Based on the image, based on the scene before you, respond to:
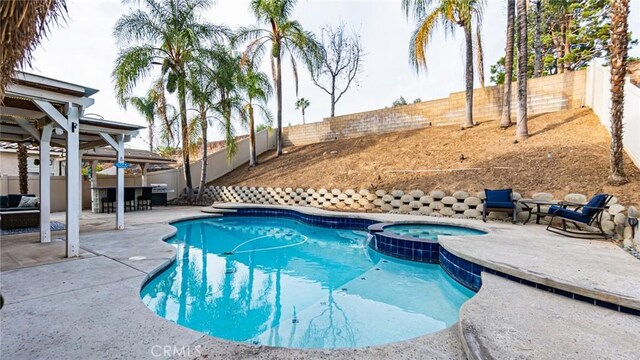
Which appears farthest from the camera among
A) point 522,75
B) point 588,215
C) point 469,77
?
point 469,77

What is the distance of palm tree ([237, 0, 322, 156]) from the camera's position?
13531 millimetres

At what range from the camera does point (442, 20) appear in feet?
34.6

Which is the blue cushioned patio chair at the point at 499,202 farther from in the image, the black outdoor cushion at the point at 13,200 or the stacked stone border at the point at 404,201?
the black outdoor cushion at the point at 13,200

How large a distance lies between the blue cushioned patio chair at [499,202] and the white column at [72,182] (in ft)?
26.6

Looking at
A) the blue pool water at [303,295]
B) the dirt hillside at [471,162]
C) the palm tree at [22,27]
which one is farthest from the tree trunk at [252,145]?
the palm tree at [22,27]

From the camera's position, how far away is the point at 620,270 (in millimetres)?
3234

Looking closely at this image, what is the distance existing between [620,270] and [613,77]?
4.45 meters

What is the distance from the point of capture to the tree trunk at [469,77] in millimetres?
10721

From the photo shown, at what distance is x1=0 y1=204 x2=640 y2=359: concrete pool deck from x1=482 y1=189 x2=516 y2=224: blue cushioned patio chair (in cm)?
245

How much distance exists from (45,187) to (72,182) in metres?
1.53

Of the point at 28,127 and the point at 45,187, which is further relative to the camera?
the point at 28,127

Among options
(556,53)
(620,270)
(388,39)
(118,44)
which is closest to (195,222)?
(118,44)

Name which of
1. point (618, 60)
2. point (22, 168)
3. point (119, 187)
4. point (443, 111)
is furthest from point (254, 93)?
point (618, 60)

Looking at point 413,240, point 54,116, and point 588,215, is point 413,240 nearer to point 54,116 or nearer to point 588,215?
point 588,215
